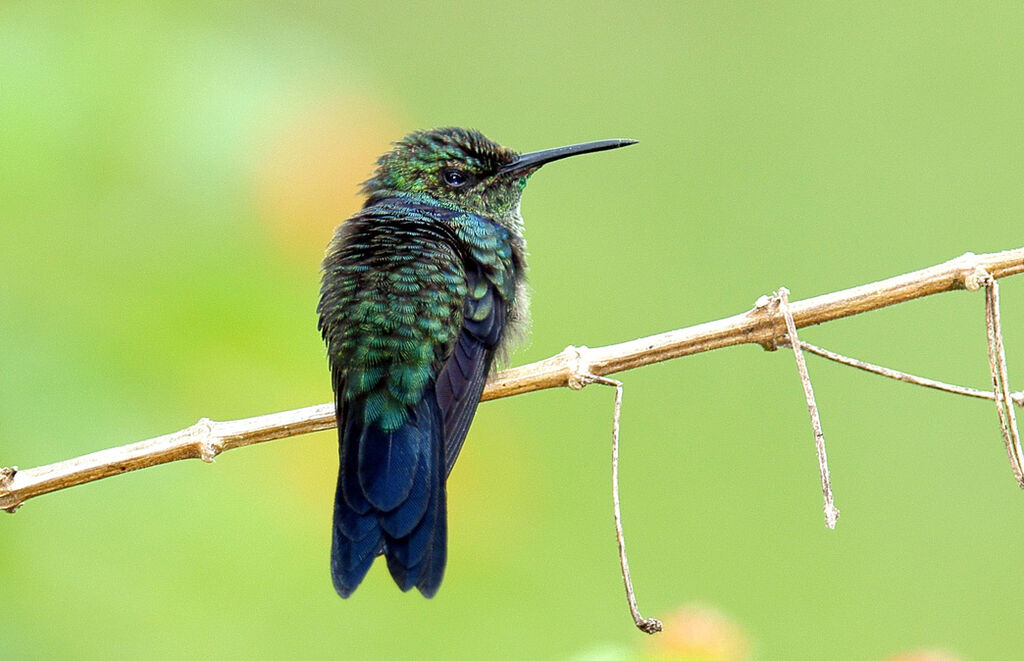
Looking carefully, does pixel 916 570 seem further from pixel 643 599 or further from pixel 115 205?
pixel 115 205

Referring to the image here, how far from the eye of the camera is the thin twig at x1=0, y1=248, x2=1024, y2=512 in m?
2.21

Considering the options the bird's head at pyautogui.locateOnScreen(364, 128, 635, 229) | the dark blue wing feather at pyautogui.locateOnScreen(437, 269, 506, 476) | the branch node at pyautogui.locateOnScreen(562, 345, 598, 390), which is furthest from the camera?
the bird's head at pyautogui.locateOnScreen(364, 128, 635, 229)

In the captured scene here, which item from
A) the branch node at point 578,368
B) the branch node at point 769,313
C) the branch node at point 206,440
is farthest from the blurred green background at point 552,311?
the branch node at point 769,313

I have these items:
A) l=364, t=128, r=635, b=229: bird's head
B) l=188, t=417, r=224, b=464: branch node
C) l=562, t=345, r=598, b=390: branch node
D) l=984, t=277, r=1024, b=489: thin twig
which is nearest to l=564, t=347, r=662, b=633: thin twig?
l=562, t=345, r=598, b=390: branch node

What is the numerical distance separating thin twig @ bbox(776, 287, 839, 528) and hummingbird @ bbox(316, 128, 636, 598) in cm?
82

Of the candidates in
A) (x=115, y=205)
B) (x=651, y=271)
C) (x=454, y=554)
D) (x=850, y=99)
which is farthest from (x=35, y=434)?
(x=850, y=99)

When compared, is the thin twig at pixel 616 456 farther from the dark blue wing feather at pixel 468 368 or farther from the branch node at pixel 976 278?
the branch node at pixel 976 278

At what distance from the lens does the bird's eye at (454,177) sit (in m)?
3.53

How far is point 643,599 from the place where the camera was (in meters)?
4.86

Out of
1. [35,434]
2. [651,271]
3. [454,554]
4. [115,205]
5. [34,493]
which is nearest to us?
[34,493]

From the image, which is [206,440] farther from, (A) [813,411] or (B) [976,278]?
(B) [976,278]

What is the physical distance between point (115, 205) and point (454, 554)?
1.30 meters

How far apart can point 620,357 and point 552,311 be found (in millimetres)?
2612

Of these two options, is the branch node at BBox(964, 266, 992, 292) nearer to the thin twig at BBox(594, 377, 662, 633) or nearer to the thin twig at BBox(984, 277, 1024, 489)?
the thin twig at BBox(984, 277, 1024, 489)
